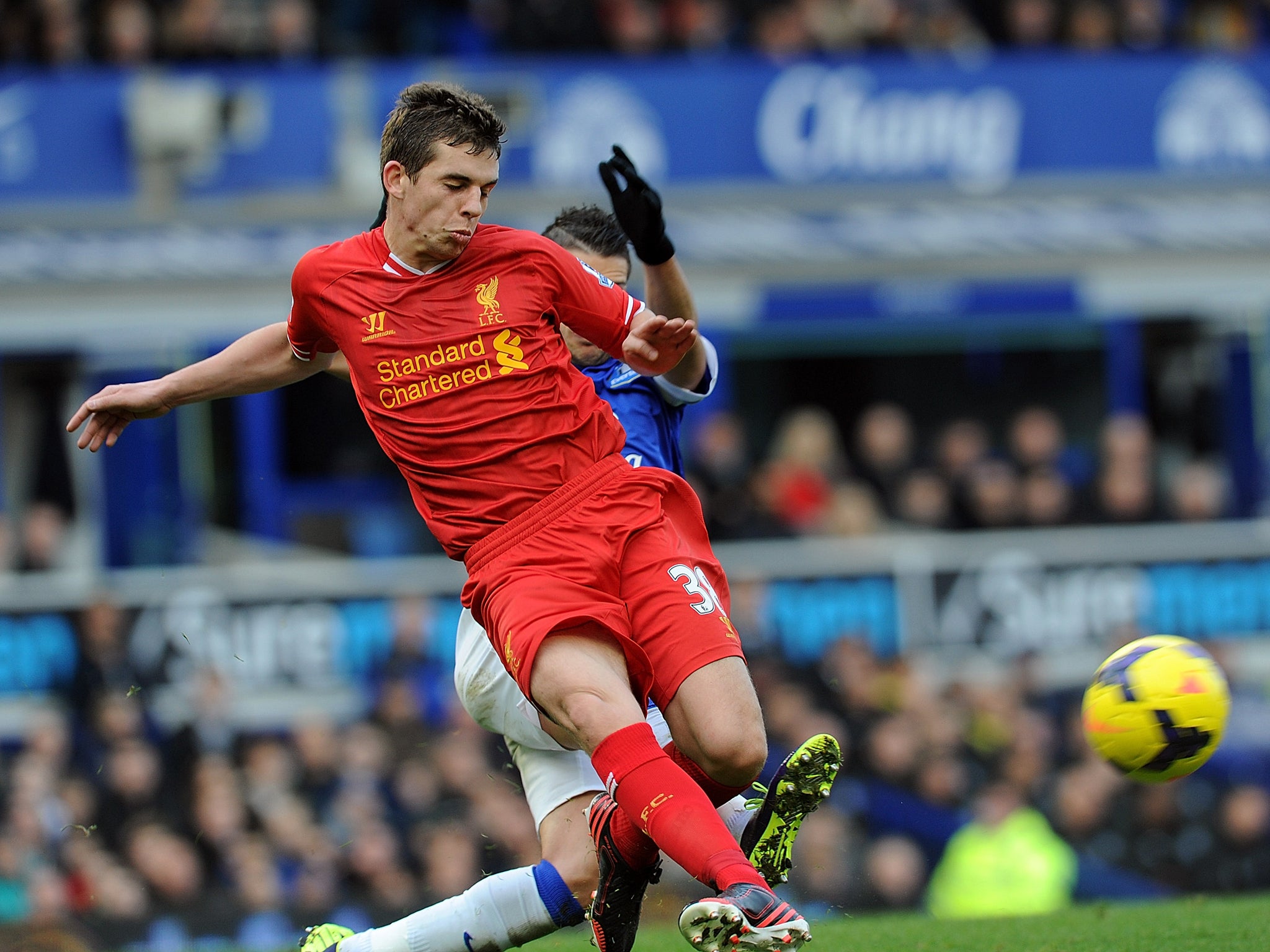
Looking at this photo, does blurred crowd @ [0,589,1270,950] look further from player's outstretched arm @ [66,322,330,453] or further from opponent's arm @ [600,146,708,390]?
opponent's arm @ [600,146,708,390]

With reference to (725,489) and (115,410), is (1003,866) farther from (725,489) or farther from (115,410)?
(115,410)

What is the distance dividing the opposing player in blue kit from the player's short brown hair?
438 mm

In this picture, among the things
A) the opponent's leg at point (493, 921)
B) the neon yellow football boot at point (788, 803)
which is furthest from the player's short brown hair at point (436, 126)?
the opponent's leg at point (493, 921)

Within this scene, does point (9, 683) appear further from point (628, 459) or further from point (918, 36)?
point (918, 36)

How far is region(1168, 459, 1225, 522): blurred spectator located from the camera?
14.3 metres

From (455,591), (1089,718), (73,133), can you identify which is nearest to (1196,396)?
(455,591)

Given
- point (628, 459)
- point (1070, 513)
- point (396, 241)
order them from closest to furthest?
point (396, 241) < point (628, 459) < point (1070, 513)

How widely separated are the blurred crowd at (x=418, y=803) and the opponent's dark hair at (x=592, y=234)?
18.8ft

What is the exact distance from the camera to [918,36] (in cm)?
1744

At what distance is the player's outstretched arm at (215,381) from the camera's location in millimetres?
5305

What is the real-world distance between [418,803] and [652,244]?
715 centimetres

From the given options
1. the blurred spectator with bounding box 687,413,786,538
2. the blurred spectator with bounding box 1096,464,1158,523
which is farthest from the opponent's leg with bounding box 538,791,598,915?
the blurred spectator with bounding box 1096,464,1158,523

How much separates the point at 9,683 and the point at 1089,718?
9.24 metres

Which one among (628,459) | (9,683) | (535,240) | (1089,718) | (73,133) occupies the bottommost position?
(9,683)
